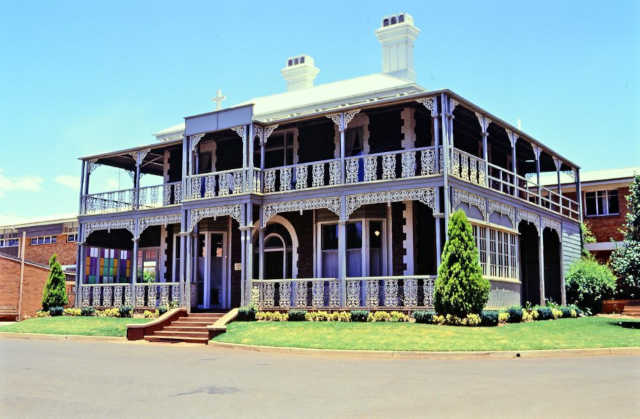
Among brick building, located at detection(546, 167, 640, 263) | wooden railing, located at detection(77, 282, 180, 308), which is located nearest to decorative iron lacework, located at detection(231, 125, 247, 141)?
wooden railing, located at detection(77, 282, 180, 308)

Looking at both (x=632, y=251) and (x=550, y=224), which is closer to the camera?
(x=632, y=251)

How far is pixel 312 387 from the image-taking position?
941 cm

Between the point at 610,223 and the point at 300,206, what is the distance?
61.1ft

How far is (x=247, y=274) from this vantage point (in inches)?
834

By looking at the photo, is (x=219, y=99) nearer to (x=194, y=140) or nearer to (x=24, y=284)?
(x=194, y=140)

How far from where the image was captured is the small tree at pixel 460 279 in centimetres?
1741

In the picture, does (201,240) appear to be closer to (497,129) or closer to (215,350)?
(215,350)

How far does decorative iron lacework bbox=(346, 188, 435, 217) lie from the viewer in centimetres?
1891

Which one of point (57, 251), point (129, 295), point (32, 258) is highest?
point (57, 251)

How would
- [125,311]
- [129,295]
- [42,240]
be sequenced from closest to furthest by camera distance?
[125,311] < [129,295] < [42,240]

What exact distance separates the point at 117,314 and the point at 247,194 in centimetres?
689

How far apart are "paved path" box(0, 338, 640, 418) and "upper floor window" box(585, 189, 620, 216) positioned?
21.7 metres

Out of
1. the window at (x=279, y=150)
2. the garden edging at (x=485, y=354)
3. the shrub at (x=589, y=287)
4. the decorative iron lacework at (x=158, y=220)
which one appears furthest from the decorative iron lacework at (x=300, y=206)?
the shrub at (x=589, y=287)

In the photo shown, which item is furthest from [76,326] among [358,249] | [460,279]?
[460,279]
